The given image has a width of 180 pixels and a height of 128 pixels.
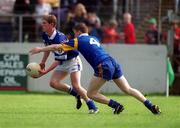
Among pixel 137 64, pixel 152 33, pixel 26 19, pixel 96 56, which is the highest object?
pixel 96 56

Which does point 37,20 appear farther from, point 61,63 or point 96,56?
point 96,56

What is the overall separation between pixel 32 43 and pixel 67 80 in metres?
1.74

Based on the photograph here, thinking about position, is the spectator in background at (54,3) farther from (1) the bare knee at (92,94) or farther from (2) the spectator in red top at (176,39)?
(1) the bare knee at (92,94)

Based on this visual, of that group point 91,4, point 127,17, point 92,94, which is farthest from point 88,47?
point 91,4

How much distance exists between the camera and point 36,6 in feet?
85.8

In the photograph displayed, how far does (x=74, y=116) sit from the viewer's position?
1532 centimetres

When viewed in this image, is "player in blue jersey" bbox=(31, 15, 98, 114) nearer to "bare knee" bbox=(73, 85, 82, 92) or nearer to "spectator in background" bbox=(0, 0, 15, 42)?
"bare knee" bbox=(73, 85, 82, 92)

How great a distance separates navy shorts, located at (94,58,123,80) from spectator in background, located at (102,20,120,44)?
9.49m

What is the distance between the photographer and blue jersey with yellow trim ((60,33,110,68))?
1524cm

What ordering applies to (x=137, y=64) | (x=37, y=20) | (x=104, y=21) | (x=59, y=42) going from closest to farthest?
(x=59, y=42) < (x=137, y=64) < (x=37, y=20) < (x=104, y=21)

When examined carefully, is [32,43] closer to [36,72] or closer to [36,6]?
[36,6]

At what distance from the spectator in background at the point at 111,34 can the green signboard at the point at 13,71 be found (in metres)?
2.84

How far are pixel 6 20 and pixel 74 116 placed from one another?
10882mm

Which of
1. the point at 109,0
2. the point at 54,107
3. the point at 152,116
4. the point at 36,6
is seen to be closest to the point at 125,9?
the point at 109,0
